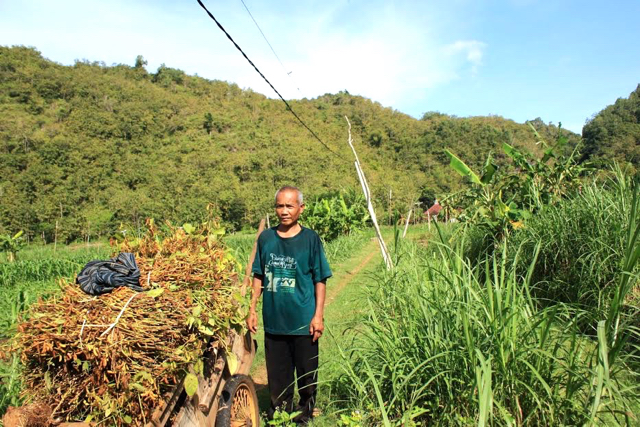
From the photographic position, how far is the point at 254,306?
287cm

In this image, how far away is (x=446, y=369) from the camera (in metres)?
2.38

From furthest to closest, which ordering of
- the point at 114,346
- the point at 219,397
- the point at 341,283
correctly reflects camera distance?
the point at 341,283
the point at 219,397
the point at 114,346

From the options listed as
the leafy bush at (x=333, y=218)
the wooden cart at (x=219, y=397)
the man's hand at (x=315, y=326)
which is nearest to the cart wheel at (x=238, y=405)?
the wooden cart at (x=219, y=397)

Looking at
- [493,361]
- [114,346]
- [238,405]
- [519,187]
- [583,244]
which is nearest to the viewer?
[114,346]

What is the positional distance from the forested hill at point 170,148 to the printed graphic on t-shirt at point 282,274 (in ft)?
99.2

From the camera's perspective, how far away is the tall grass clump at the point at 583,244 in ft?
13.8

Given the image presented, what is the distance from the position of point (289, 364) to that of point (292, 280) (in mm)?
667

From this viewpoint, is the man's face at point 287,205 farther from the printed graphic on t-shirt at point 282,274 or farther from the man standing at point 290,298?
the printed graphic on t-shirt at point 282,274

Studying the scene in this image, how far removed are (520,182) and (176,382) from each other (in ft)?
22.5

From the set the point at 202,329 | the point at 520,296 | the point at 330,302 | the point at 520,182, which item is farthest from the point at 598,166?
the point at 202,329

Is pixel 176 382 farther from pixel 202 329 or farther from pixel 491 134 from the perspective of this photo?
pixel 491 134

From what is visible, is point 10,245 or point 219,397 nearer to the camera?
point 219,397

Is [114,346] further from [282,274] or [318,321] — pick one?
[318,321]

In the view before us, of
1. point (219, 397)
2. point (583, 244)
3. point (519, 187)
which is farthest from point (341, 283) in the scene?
point (219, 397)
